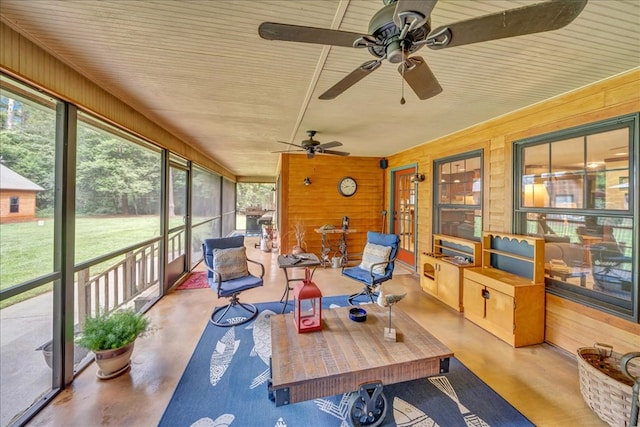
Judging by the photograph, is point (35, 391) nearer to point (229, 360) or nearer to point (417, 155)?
point (229, 360)

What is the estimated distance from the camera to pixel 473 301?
2988 mm

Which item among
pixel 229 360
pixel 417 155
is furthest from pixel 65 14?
pixel 417 155

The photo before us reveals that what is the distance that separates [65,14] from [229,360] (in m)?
2.69

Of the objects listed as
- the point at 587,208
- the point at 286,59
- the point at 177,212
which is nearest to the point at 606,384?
the point at 587,208

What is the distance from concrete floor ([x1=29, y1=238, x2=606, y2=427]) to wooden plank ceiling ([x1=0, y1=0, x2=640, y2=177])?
252 cm

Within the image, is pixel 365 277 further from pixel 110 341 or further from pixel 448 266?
pixel 110 341

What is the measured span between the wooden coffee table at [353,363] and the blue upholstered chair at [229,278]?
1.12 meters

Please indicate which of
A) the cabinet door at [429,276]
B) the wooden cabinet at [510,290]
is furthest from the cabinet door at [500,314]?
the cabinet door at [429,276]

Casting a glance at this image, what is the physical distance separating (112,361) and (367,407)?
6.75ft

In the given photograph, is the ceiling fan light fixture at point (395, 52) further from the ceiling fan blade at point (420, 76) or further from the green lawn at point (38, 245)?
the green lawn at point (38, 245)

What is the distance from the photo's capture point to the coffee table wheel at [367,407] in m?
1.55

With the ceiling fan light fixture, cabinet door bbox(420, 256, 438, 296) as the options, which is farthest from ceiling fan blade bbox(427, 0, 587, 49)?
cabinet door bbox(420, 256, 438, 296)

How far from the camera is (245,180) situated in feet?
37.8

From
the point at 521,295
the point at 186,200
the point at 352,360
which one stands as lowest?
the point at 352,360
